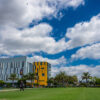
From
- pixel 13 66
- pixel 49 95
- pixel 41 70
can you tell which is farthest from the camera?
pixel 41 70

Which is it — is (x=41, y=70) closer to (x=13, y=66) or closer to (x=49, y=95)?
(x=13, y=66)

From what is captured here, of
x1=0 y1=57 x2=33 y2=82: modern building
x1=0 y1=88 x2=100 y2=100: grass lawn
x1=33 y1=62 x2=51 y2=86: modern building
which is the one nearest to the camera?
x1=0 y1=88 x2=100 y2=100: grass lawn

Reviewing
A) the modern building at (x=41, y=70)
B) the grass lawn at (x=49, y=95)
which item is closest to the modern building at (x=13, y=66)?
the modern building at (x=41, y=70)

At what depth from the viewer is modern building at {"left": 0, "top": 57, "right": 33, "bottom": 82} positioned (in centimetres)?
11538

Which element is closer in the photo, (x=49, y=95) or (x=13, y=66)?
(x=49, y=95)

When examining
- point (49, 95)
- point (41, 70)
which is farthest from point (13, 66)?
point (49, 95)

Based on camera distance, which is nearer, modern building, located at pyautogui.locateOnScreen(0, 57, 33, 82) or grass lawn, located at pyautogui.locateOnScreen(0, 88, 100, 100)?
grass lawn, located at pyautogui.locateOnScreen(0, 88, 100, 100)

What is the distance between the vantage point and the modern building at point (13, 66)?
115 meters

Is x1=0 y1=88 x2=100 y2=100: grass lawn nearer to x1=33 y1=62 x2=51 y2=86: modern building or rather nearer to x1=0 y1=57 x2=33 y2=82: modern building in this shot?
x1=0 y1=57 x2=33 y2=82: modern building

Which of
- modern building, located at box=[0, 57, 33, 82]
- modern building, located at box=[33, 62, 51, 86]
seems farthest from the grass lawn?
modern building, located at box=[33, 62, 51, 86]

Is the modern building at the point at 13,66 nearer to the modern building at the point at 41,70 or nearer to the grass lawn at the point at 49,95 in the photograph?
the modern building at the point at 41,70

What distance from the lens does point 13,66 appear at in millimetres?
119812

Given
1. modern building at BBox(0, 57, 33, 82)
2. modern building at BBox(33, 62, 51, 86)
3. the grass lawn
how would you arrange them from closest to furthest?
the grass lawn
modern building at BBox(0, 57, 33, 82)
modern building at BBox(33, 62, 51, 86)

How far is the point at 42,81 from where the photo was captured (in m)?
127
